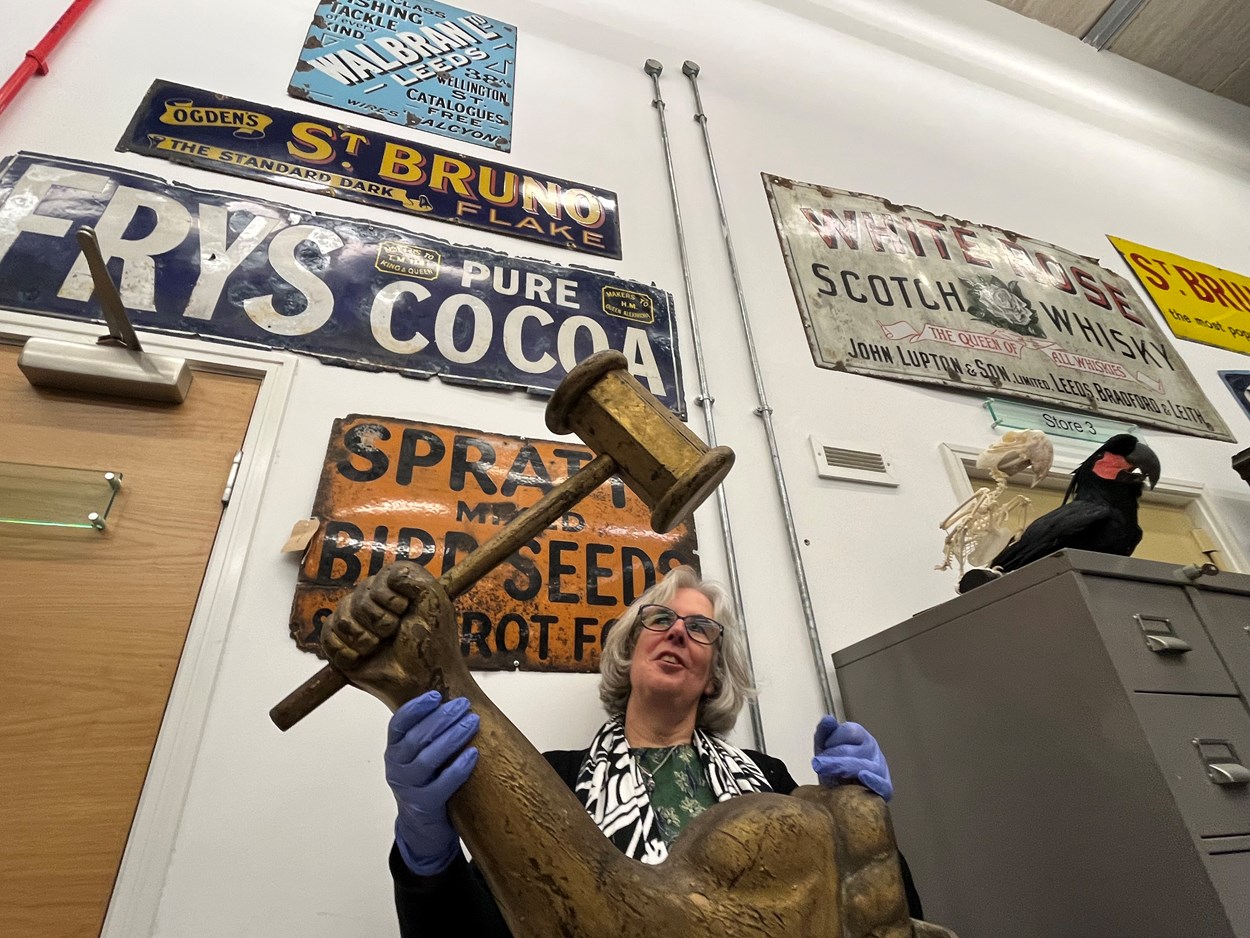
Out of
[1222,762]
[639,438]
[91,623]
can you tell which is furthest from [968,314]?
[91,623]

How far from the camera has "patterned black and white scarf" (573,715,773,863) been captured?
1.06 m

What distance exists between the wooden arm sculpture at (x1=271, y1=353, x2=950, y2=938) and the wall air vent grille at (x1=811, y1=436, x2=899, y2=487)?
4.60 feet

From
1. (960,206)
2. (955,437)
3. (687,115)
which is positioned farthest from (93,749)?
(960,206)

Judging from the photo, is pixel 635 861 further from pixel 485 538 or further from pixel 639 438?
pixel 485 538

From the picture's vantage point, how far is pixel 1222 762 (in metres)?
1.11

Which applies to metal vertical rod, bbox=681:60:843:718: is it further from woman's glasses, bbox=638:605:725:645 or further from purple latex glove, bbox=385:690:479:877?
purple latex glove, bbox=385:690:479:877

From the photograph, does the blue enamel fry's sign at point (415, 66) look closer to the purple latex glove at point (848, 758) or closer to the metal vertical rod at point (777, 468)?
the metal vertical rod at point (777, 468)

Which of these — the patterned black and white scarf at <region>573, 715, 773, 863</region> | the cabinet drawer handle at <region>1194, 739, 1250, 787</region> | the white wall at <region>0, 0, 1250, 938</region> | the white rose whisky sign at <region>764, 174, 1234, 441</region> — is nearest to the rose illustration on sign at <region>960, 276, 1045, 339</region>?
the white rose whisky sign at <region>764, 174, 1234, 441</region>

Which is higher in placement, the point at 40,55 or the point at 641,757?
the point at 40,55

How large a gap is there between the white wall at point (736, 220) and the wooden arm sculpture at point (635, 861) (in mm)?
708

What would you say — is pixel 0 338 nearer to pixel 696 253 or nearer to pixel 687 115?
pixel 696 253

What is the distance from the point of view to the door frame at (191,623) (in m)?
1.11

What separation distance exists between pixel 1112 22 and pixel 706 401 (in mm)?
4602

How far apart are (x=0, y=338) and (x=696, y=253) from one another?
189cm
